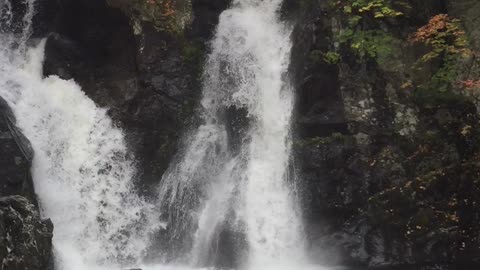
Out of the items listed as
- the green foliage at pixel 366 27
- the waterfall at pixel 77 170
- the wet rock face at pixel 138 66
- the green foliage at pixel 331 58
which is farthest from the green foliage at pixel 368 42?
the waterfall at pixel 77 170

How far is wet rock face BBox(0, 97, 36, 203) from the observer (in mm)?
8578

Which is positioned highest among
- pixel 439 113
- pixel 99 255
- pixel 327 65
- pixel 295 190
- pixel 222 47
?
pixel 222 47

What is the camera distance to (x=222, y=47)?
37.1 feet

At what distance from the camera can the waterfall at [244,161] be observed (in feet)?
30.3

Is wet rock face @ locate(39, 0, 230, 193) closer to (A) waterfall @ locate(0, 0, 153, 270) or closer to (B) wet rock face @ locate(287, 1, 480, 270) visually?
(A) waterfall @ locate(0, 0, 153, 270)

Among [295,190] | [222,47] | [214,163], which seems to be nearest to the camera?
[295,190]

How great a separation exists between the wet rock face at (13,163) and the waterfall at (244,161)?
8.89 ft

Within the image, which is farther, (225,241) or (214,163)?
(214,163)

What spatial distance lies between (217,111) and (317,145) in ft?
8.46

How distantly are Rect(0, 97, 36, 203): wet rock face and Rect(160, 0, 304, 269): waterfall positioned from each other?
107 inches

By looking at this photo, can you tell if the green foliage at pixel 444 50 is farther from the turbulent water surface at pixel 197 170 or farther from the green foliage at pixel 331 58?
the turbulent water surface at pixel 197 170

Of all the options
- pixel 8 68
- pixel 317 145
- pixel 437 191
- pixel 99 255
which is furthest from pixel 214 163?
pixel 8 68

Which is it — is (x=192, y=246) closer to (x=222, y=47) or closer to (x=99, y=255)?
(x=99, y=255)

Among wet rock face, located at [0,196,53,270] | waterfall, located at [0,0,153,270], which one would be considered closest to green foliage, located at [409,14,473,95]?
waterfall, located at [0,0,153,270]
